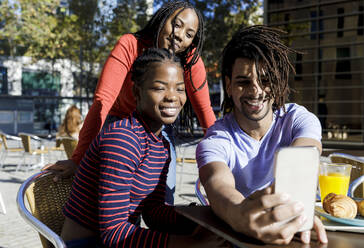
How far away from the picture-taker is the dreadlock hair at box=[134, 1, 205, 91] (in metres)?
2.21

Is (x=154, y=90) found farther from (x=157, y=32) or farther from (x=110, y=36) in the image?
(x=110, y=36)

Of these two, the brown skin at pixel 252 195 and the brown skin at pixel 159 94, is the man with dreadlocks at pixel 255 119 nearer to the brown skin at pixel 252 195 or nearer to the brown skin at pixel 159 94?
the brown skin at pixel 252 195

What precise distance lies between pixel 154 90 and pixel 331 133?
1316cm

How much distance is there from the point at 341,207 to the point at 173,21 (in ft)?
4.50

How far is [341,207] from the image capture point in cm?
131

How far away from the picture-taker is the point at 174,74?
5.44 ft

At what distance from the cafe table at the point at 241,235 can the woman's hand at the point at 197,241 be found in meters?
0.15

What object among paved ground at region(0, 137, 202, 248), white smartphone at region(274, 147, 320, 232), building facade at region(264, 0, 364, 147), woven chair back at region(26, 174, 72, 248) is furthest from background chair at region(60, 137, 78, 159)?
building facade at region(264, 0, 364, 147)

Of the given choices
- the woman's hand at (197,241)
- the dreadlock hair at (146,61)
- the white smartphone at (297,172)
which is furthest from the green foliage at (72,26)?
the white smartphone at (297,172)

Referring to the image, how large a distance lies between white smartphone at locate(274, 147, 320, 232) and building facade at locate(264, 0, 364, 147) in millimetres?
12638

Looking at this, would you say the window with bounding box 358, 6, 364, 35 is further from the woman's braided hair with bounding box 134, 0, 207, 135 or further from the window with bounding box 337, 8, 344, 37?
the woman's braided hair with bounding box 134, 0, 207, 135

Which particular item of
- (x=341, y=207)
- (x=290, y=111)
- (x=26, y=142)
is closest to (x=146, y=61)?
(x=290, y=111)

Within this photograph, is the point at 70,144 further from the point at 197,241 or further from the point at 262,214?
the point at 262,214

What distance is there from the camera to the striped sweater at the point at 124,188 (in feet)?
4.48
